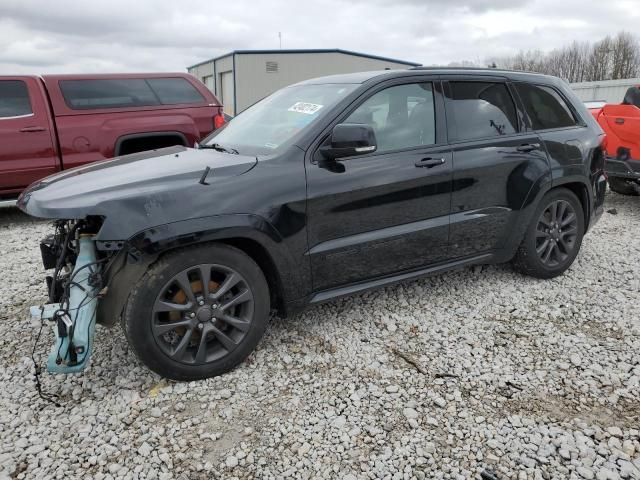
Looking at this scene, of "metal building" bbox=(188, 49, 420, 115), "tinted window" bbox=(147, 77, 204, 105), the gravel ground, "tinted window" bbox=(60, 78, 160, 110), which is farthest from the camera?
"metal building" bbox=(188, 49, 420, 115)

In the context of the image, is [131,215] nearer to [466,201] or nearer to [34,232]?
[466,201]

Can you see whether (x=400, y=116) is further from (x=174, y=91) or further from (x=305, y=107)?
(x=174, y=91)

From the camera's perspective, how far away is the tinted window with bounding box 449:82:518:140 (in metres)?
3.81

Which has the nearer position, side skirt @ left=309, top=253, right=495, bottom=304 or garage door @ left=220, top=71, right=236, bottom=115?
side skirt @ left=309, top=253, right=495, bottom=304

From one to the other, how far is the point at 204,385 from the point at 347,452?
96 centimetres

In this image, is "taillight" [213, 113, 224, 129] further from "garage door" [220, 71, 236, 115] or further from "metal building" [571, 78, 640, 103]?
"metal building" [571, 78, 640, 103]

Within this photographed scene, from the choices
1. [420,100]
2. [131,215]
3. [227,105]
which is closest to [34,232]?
[131,215]

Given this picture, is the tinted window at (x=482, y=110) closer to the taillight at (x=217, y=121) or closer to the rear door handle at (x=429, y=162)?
the rear door handle at (x=429, y=162)

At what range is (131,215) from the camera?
2.64 metres

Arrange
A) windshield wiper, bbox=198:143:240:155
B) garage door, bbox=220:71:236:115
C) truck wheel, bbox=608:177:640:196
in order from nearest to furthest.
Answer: windshield wiper, bbox=198:143:240:155 → truck wheel, bbox=608:177:640:196 → garage door, bbox=220:71:236:115

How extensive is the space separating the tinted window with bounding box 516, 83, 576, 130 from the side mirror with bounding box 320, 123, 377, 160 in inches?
70.7

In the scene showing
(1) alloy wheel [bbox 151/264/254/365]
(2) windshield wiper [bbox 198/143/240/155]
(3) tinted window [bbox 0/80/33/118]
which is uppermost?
(3) tinted window [bbox 0/80/33/118]

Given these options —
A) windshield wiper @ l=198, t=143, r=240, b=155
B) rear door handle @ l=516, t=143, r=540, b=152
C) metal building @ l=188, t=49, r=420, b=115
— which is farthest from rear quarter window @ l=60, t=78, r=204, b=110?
metal building @ l=188, t=49, r=420, b=115

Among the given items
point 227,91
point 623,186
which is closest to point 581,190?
point 623,186
